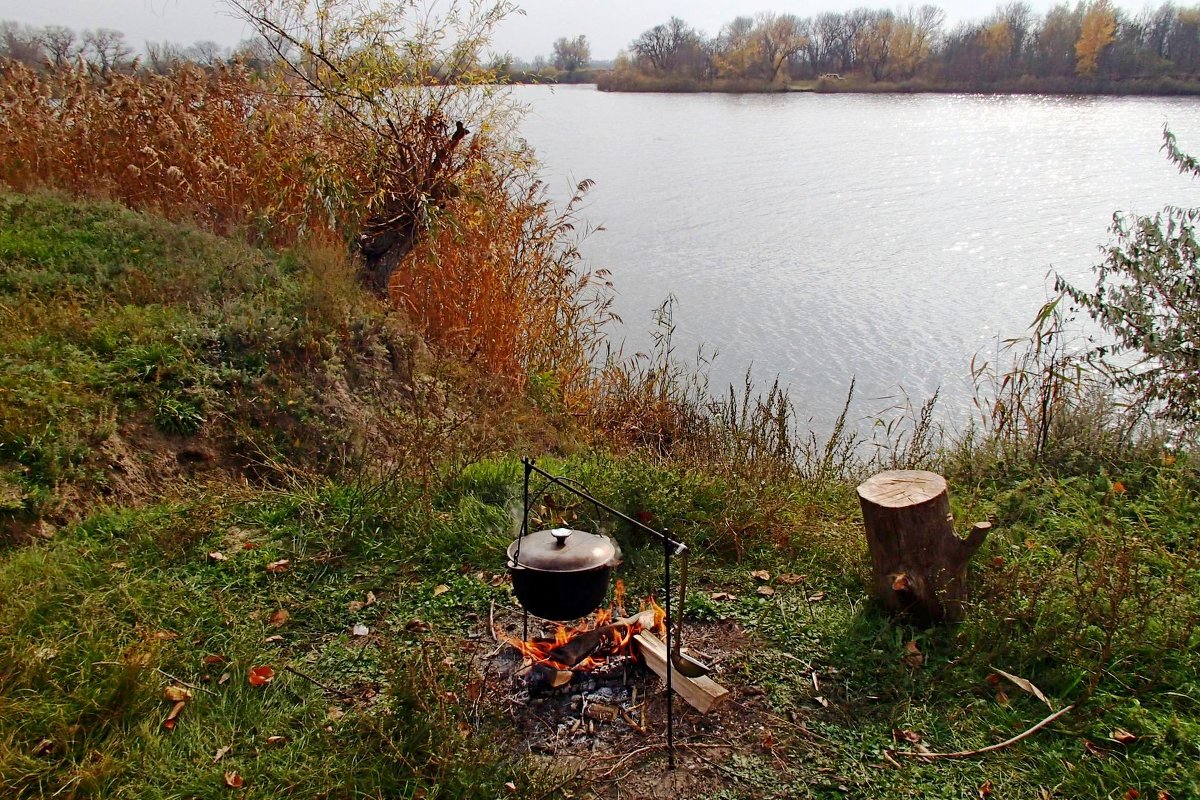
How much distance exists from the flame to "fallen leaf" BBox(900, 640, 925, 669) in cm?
95

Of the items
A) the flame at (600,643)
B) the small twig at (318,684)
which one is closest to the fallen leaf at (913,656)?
the flame at (600,643)

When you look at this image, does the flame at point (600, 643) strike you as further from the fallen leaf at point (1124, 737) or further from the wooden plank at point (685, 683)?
the fallen leaf at point (1124, 737)

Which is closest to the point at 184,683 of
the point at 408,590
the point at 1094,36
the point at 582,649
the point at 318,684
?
the point at 318,684

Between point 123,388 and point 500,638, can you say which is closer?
point 500,638

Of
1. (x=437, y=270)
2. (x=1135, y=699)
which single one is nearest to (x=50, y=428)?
(x=437, y=270)

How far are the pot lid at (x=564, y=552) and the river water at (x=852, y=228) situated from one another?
4.98 metres

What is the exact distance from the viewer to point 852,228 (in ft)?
44.1

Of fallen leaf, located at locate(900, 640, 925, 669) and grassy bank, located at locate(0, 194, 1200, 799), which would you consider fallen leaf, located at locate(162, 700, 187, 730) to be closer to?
grassy bank, located at locate(0, 194, 1200, 799)

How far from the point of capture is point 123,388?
4.94 m

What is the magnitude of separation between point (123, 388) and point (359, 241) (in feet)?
8.47

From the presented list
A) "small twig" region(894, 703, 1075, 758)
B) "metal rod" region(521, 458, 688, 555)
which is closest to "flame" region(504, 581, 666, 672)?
"metal rod" region(521, 458, 688, 555)

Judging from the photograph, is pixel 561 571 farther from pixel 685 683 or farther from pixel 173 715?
pixel 173 715

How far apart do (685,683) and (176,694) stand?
177cm

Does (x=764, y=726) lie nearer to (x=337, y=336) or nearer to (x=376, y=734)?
A: (x=376, y=734)
